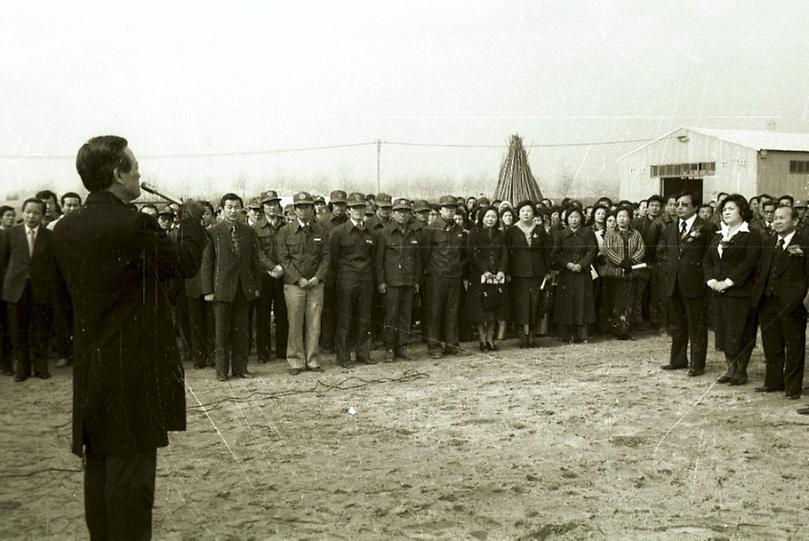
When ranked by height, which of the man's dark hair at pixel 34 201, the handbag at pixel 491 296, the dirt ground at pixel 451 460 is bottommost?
the dirt ground at pixel 451 460

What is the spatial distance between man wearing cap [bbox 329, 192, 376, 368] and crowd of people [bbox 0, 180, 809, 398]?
0.06ft

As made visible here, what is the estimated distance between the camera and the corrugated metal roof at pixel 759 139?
31786 millimetres

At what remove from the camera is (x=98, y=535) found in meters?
3.61

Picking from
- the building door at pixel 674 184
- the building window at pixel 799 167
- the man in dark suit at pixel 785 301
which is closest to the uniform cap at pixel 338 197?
the man in dark suit at pixel 785 301

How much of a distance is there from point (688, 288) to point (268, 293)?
5.39 metres

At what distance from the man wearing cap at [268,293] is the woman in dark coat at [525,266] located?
133 inches

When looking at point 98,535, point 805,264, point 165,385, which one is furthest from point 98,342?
point 805,264

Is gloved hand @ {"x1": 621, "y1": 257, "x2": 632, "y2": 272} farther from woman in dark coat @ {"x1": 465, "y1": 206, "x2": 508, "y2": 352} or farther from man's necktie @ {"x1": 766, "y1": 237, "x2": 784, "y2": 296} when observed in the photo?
man's necktie @ {"x1": 766, "y1": 237, "x2": 784, "y2": 296}


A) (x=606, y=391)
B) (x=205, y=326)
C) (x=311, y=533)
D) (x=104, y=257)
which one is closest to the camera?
(x=104, y=257)

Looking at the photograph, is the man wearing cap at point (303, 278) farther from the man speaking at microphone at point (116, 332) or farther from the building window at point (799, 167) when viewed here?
the building window at point (799, 167)

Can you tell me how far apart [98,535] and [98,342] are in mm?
926

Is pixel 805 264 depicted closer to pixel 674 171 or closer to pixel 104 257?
pixel 104 257

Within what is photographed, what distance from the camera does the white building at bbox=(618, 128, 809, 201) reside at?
3117 centimetres

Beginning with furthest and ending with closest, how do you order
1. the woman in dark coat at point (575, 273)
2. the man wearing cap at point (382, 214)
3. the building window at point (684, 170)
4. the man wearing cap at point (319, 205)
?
1. the building window at point (684, 170)
2. the man wearing cap at point (319, 205)
3. the woman in dark coat at point (575, 273)
4. the man wearing cap at point (382, 214)
